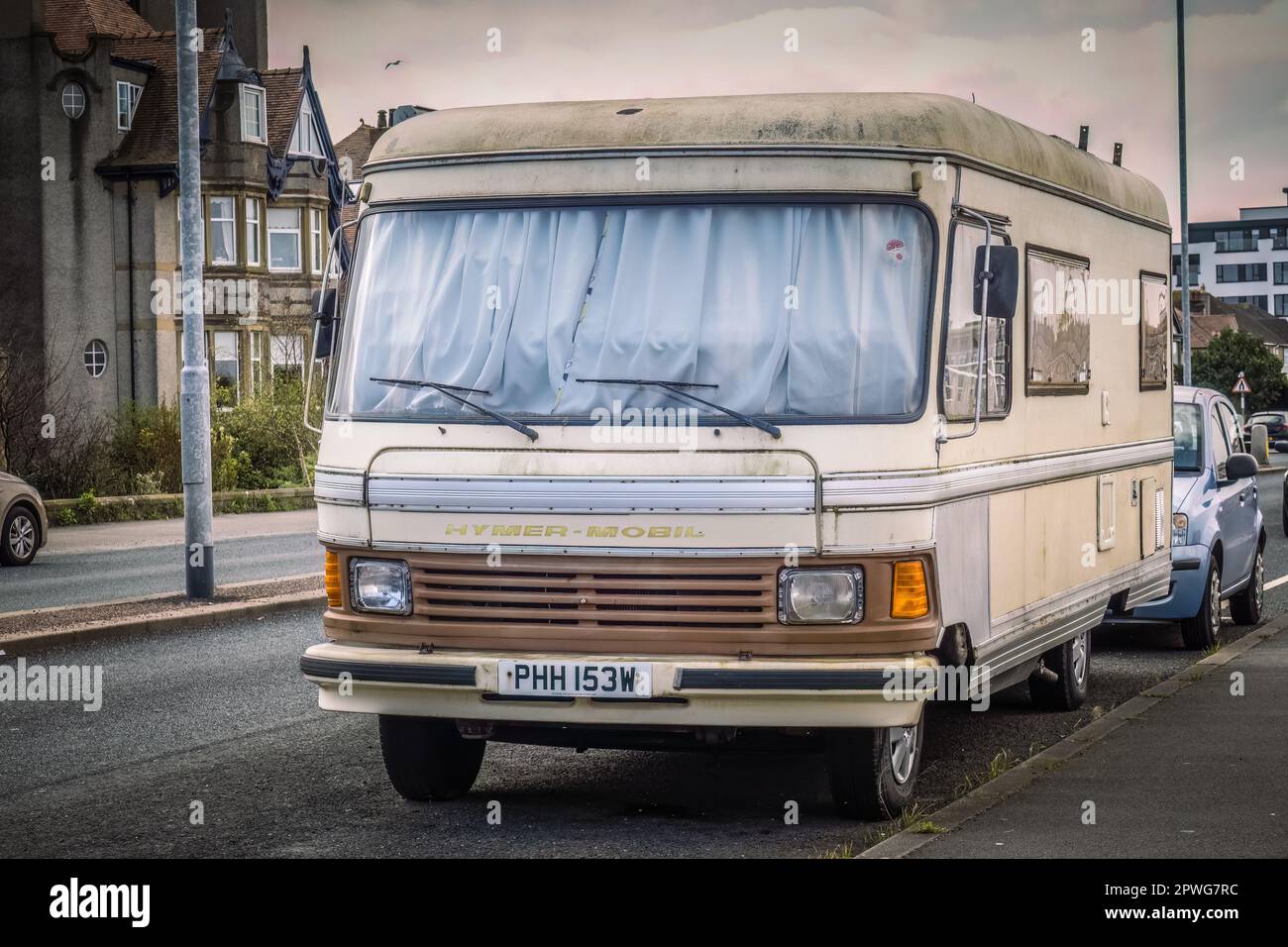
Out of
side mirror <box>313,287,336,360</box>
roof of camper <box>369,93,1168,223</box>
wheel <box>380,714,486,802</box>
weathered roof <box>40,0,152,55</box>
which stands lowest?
wheel <box>380,714,486,802</box>

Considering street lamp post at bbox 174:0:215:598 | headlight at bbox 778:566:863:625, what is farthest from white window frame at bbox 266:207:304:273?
headlight at bbox 778:566:863:625

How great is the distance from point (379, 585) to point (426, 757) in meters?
0.97

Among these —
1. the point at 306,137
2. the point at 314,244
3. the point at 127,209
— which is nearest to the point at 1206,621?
the point at 127,209

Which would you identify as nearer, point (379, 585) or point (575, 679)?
point (575, 679)

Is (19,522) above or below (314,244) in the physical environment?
below

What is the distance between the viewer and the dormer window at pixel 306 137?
176 feet

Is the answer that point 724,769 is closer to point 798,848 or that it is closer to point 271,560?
point 798,848

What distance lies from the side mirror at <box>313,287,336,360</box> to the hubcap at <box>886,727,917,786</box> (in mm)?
2798

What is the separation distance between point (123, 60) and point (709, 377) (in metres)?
44.1

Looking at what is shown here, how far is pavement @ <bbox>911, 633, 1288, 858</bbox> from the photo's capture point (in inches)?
269

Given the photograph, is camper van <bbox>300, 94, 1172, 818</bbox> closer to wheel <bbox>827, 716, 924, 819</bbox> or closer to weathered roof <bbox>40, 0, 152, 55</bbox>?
wheel <bbox>827, 716, 924, 819</bbox>

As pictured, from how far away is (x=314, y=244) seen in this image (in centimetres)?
5359

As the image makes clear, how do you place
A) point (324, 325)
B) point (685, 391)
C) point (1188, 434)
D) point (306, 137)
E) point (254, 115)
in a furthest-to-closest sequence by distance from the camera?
1. point (306, 137)
2. point (254, 115)
3. point (1188, 434)
4. point (324, 325)
5. point (685, 391)

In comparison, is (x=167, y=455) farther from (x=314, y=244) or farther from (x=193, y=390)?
(x=314, y=244)
